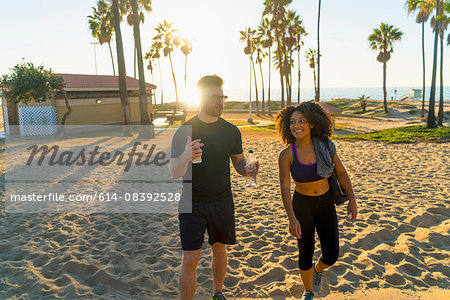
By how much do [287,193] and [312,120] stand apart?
0.79 meters

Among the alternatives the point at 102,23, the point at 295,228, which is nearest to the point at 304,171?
the point at 295,228

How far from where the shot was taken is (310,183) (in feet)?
11.1

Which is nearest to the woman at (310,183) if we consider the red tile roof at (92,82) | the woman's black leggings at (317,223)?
the woman's black leggings at (317,223)

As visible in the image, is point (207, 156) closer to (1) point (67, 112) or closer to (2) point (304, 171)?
(2) point (304, 171)

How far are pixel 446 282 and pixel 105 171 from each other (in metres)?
9.71

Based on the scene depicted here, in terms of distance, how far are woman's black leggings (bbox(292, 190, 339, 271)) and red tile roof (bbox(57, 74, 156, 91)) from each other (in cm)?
2597

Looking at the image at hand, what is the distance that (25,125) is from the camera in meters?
24.2

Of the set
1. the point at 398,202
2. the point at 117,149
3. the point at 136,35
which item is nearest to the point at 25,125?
the point at 136,35

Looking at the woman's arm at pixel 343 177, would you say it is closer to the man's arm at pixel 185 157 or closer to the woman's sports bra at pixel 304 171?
the woman's sports bra at pixel 304 171

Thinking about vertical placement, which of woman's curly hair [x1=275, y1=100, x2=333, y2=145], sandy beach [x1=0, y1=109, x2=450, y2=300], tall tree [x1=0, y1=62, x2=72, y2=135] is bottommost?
sandy beach [x1=0, y1=109, x2=450, y2=300]

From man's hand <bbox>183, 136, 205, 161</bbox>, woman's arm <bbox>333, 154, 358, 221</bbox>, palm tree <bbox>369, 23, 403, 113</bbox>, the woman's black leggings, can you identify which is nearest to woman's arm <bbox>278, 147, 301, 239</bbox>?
the woman's black leggings

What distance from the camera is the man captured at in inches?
121

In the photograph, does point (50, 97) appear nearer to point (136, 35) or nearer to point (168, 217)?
point (136, 35)

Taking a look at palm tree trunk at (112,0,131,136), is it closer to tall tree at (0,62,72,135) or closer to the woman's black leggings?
tall tree at (0,62,72,135)
